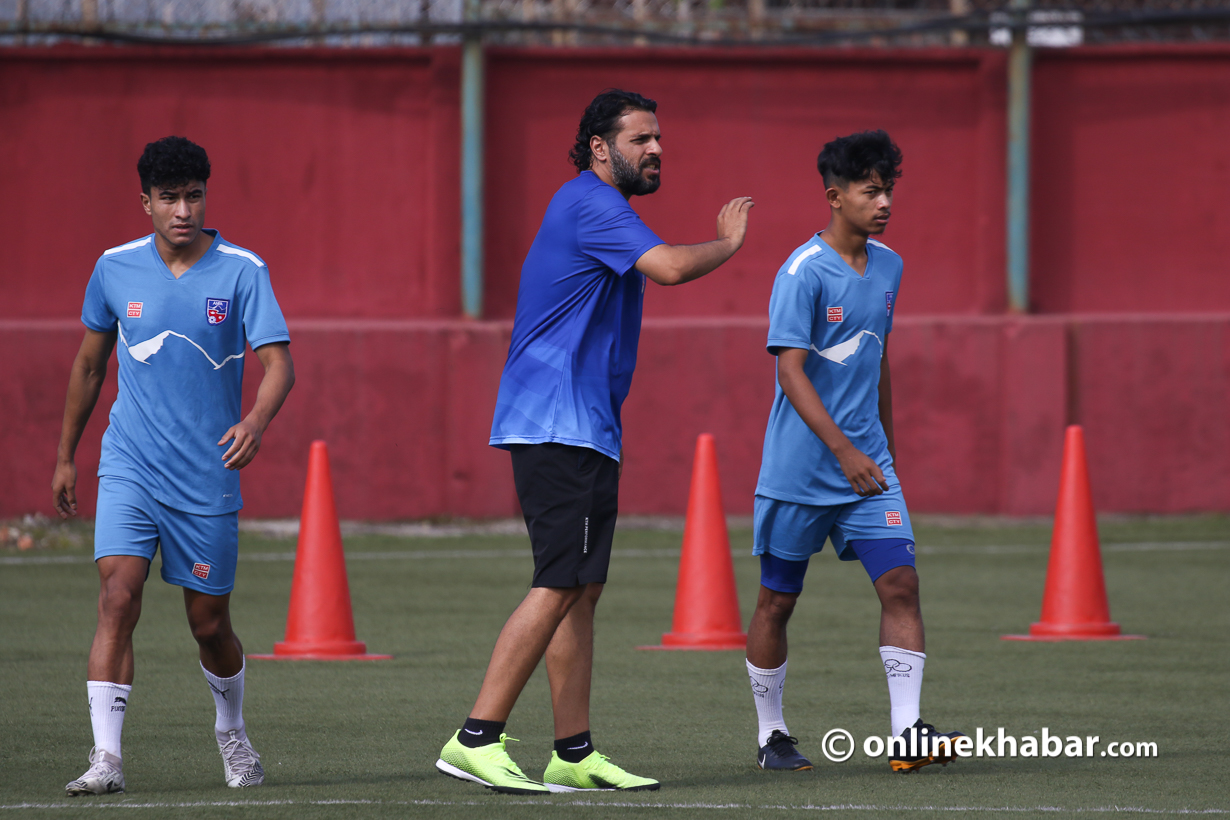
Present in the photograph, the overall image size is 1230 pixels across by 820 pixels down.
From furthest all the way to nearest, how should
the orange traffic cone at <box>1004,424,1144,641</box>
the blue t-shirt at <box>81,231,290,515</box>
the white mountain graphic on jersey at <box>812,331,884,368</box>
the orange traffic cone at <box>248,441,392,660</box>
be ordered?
the orange traffic cone at <box>1004,424,1144,641</box> → the orange traffic cone at <box>248,441,392,660</box> → the white mountain graphic on jersey at <box>812,331,884,368</box> → the blue t-shirt at <box>81,231,290,515</box>

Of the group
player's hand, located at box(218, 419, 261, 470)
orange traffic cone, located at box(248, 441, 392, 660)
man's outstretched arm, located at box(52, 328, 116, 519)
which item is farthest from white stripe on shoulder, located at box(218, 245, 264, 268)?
orange traffic cone, located at box(248, 441, 392, 660)

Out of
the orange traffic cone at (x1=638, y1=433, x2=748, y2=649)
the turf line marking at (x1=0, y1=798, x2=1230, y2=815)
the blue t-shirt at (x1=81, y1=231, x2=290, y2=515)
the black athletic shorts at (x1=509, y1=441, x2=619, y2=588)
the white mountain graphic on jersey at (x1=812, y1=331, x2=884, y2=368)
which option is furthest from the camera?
the orange traffic cone at (x1=638, y1=433, x2=748, y2=649)

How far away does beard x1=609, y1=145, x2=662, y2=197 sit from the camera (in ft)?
17.7

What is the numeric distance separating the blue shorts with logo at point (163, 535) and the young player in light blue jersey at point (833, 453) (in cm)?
173

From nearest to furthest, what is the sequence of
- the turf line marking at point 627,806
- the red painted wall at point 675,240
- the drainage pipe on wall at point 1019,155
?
the turf line marking at point 627,806 < the red painted wall at point 675,240 < the drainage pipe on wall at point 1019,155

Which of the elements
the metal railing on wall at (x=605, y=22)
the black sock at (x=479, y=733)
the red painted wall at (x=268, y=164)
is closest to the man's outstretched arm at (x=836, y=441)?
the black sock at (x=479, y=733)

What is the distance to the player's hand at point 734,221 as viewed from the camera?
5.23 metres

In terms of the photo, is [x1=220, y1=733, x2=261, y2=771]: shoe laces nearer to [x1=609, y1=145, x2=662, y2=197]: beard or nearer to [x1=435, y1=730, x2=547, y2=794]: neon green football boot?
[x1=435, y1=730, x2=547, y2=794]: neon green football boot

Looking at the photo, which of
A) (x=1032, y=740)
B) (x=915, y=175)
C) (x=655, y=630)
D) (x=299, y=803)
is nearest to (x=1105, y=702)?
(x=1032, y=740)

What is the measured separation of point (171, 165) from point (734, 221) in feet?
5.47

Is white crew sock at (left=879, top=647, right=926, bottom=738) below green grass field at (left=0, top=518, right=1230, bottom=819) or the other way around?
the other way around

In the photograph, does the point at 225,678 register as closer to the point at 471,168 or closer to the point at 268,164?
the point at 471,168

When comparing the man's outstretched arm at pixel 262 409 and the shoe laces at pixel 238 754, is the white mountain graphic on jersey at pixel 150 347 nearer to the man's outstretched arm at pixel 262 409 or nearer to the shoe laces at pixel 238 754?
the man's outstretched arm at pixel 262 409

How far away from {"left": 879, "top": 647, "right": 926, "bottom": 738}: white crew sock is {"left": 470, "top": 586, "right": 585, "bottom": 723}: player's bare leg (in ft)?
3.83
